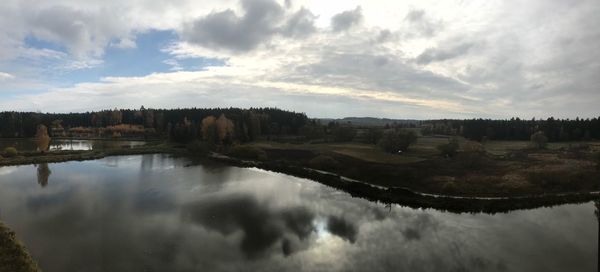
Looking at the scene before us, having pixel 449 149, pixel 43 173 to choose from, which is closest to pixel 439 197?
pixel 449 149

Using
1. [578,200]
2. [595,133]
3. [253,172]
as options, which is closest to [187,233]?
[253,172]

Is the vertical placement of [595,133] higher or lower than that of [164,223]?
higher

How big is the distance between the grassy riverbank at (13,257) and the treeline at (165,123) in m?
83.1

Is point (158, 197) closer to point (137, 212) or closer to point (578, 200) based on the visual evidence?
point (137, 212)

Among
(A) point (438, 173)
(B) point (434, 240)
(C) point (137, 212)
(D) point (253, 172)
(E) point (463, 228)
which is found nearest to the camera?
(B) point (434, 240)

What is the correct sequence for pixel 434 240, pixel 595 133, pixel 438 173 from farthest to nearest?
1. pixel 595 133
2. pixel 438 173
3. pixel 434 240

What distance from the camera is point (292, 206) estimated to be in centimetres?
4075

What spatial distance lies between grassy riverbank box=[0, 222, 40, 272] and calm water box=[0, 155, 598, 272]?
92 centimetres

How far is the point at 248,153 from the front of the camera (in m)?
83.2

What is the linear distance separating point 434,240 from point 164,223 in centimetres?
2415

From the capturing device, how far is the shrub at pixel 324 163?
66.8 m

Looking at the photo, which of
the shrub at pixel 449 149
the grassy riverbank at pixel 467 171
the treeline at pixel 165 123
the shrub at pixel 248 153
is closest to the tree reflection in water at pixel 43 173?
the shrub at pixel 248 153

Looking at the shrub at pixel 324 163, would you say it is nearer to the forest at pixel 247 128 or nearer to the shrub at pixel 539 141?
the forest at pixel 247 128

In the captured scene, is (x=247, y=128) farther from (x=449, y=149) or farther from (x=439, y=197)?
(x=439, y=197)
